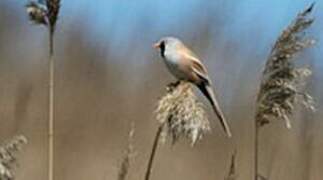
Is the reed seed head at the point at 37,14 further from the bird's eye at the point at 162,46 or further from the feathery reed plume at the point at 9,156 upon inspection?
the bird's eye at the point at 162,46

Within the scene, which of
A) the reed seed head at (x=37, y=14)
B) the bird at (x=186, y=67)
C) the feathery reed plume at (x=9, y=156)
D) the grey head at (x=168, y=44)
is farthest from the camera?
the grey head at (x=168, y=44)

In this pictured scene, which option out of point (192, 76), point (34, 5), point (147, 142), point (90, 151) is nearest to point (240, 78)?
point (147, 142)

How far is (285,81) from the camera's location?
170 centimetres

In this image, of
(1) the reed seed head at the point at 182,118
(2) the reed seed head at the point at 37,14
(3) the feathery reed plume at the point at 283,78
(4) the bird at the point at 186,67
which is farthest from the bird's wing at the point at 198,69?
(2) the reed seed head at the point at 37,14

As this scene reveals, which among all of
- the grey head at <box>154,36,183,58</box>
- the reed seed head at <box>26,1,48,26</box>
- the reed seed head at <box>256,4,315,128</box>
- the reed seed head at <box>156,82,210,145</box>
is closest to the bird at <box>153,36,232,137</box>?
the grey head at <box>154,36,183,58</box>

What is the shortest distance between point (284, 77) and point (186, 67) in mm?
269

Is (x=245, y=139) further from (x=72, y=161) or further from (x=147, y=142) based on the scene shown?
(x=72, y=161)

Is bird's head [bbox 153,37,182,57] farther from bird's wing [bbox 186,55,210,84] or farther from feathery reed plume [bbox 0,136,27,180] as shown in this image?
feathery reed plume [bbox 0,136,27,180]

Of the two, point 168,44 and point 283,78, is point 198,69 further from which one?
point 283,78

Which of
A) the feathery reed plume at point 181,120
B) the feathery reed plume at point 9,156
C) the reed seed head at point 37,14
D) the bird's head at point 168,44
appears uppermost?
the bird's head at point 168,44

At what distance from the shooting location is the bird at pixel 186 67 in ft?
5.98

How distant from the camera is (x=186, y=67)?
74.5 inches

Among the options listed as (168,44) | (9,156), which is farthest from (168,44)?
(9,156)

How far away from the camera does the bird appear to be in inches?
71.8
